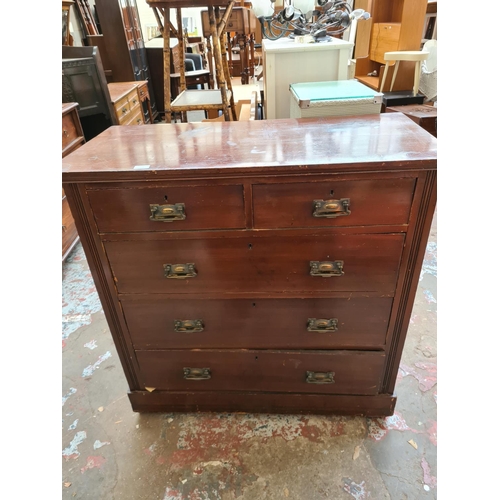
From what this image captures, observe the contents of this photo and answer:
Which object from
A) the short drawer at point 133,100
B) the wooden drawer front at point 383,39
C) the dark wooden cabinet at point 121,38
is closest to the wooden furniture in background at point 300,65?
the short drawer at point 133,100

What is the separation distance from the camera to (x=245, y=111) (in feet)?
8.83

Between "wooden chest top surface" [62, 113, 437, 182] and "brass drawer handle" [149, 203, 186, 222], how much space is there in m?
0.09

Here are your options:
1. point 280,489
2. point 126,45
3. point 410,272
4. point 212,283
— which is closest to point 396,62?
point 126,45

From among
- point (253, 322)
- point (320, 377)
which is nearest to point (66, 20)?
point (253, 322)

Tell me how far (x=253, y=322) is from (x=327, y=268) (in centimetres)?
34

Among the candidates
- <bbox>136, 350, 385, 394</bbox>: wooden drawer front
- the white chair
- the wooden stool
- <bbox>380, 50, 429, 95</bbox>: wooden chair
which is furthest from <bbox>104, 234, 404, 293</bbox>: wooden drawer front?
the white chair

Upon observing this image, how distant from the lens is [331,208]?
952 mm

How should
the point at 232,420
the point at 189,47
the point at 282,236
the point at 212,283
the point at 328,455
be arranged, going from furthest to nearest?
the point at 189,47, the point at 232,420, the point at 328,455, the point at 212,283, the point at 282,236

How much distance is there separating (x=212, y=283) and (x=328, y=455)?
31.4 inches

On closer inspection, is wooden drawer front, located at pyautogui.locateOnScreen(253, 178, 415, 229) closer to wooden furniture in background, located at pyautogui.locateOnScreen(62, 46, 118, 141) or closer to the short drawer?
wooden furniture in background, located at pyautogui.locateOnScreen(62, 46, 118, 141)

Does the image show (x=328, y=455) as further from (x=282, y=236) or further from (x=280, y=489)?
(x=282, y=236)

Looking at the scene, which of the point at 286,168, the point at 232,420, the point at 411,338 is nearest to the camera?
the point at 286,168

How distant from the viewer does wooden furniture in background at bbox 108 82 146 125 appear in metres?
3.16

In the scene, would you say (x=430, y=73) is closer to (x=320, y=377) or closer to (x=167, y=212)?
(x=320, y=377)
